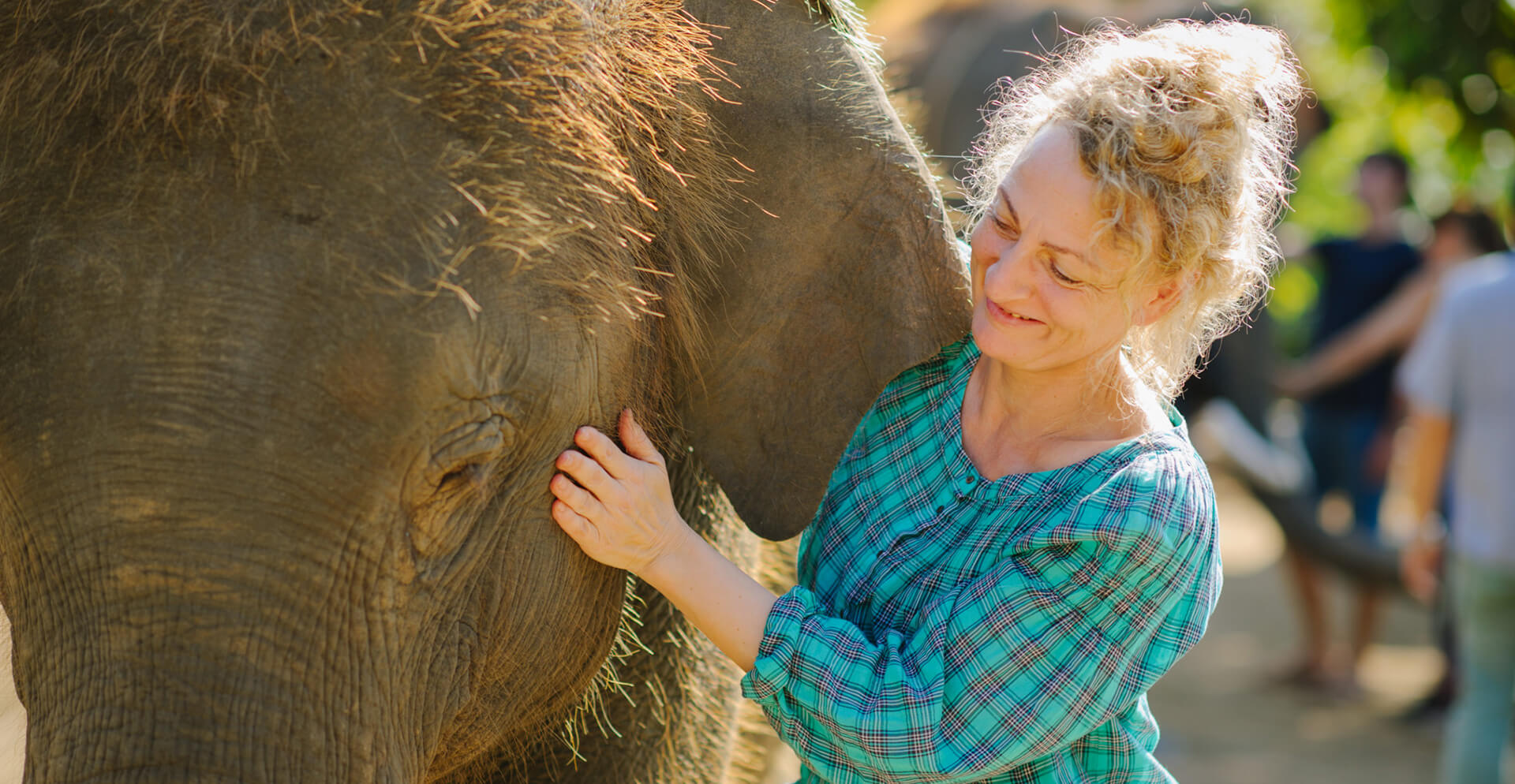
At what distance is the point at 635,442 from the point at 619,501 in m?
0.09

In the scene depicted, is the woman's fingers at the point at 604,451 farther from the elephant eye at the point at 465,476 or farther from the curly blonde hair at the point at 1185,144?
the curly blonde hair at the point at 1185,144

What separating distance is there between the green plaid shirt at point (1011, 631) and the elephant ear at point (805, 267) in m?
0.18

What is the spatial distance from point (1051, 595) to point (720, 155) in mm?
745

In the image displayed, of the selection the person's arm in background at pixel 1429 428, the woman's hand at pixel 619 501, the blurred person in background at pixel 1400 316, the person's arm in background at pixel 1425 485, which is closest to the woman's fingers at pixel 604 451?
the woman's hand at pixel 619 501

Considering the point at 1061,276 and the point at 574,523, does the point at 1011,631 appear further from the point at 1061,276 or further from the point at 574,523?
the point at 574,523

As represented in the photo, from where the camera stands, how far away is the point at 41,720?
1.54 meters

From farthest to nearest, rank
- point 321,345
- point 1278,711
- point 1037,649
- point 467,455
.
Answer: point 1278,711
point 1037,649
point 467,455
point 321,345

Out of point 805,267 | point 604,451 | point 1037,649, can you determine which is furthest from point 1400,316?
point 604,451

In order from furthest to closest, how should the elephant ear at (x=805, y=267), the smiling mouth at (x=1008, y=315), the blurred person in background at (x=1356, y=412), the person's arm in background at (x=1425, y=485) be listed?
the blurred person in background at (x=1356, y=412)
the person's arm in background at (x=1425, y=485)
the elephant ear at (x=805, y=267)
the smiling mouth at (x=1008, y=315)

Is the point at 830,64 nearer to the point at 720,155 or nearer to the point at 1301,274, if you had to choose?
the point at 720,155

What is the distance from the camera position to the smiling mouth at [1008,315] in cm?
181

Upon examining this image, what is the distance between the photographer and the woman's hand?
1.75m

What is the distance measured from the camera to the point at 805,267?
78.5 inches

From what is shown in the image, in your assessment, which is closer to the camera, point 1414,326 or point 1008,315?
point 1008,315
